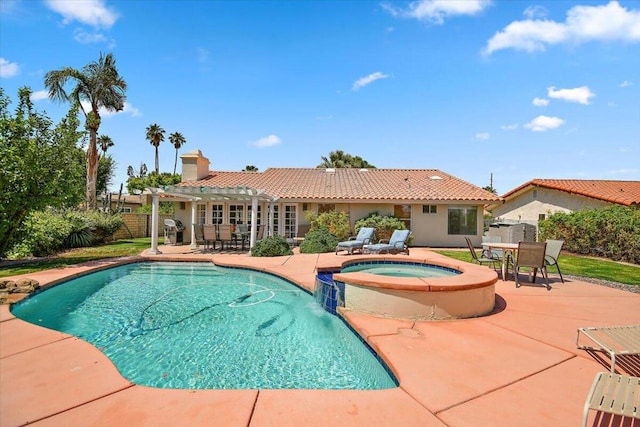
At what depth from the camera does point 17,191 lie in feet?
33.0

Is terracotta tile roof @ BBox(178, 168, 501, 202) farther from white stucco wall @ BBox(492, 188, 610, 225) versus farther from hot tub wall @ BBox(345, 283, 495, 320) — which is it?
hot tub wall @ BBox(345, 283, 495, 320)

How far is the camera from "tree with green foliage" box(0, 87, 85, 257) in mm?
9859

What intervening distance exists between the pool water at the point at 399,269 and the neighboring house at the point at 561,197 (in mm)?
12575

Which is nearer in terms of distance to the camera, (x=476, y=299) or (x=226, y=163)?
(x=476, y=299)

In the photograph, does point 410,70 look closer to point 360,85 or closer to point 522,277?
point 360,85

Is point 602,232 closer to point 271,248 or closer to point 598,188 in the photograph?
point 598,188

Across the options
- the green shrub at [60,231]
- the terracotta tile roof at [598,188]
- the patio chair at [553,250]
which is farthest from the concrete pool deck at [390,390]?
the terracotta tile roof at [598,188]

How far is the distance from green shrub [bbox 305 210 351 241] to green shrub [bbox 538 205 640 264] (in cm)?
1010

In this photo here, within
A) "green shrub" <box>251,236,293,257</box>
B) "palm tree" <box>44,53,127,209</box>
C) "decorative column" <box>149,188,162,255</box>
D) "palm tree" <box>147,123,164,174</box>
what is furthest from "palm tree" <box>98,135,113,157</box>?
"green shrub" <box>251,236,293,257</box>

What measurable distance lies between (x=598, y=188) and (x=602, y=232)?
11037 mm

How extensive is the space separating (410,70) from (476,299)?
10.8 metres

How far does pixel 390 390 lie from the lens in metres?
2.98

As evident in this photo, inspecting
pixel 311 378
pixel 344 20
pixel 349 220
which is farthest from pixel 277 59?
pixel 311 378

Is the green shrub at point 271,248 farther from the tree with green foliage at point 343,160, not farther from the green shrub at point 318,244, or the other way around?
the tree with green foliage at point 343,160
